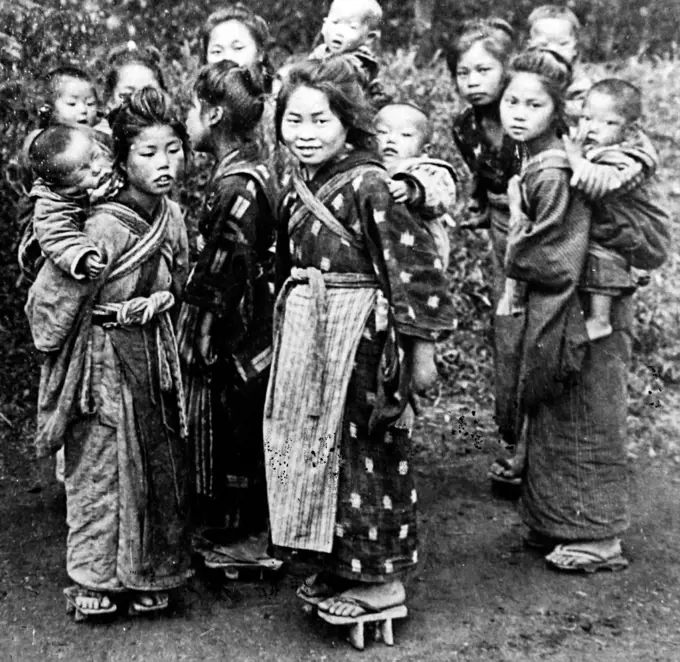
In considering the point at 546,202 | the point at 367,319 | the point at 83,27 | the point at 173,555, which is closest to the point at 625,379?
the point at 546,202

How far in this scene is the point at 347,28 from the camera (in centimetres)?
554

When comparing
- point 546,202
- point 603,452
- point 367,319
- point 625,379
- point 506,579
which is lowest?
point 506,579

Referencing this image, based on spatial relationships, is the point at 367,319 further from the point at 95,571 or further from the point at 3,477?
the point at 3,477

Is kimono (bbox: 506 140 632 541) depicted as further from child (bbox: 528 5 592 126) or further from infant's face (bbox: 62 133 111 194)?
infant's face (bbox: 62 133 111 194)

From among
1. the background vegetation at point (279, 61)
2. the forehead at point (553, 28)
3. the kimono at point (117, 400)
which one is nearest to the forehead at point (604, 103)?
the forehead at point (553, 28)

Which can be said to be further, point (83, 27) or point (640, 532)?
point (83, 27)

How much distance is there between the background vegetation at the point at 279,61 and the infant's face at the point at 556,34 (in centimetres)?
209

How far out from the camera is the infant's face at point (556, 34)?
5.62 metres

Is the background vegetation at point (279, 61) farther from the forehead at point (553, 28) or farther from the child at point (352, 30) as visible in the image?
the forehead at point (553, 28)

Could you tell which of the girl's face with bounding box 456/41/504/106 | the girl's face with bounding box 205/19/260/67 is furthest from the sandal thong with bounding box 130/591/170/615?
the girl's face with bounding box 456/41/504/106

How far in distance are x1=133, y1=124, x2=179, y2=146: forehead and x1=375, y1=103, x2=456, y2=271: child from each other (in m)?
0.80

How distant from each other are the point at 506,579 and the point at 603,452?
68 centimetres

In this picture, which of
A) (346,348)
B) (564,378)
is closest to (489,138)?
(564,378)

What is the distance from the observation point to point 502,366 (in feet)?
16.3
